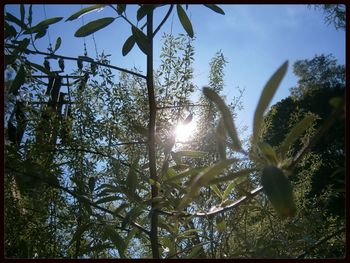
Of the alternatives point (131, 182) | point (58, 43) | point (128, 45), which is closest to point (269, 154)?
point (131, 182)

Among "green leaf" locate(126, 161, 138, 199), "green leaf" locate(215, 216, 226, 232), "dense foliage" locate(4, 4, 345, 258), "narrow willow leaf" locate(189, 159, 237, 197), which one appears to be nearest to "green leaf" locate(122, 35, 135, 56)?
"dense foliage" locate(4, 4, 345, 258)

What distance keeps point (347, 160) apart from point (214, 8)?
52cm

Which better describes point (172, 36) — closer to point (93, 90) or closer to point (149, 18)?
point (93, 90)

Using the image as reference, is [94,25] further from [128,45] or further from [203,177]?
[203,177]

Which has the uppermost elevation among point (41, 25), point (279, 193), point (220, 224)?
point (41, 25)

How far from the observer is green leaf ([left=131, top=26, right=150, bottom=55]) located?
2.62 ft

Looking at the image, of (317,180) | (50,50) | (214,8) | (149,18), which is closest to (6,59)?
(50,50)

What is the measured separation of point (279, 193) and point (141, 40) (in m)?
0.55

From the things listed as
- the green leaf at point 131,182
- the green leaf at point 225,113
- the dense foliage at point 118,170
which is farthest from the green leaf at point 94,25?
the green leaf at point 225,113

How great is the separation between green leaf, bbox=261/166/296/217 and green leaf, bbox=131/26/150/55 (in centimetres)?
51

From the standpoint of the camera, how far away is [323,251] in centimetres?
133

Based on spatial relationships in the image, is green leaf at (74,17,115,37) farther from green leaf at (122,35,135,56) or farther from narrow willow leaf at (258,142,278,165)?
narrow willow leaf at (258,142,278,165)

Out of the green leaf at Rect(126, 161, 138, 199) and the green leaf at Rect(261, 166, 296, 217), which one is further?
the green leaf at Rect(126, 161, 138, 199)

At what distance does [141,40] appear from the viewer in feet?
2.63
